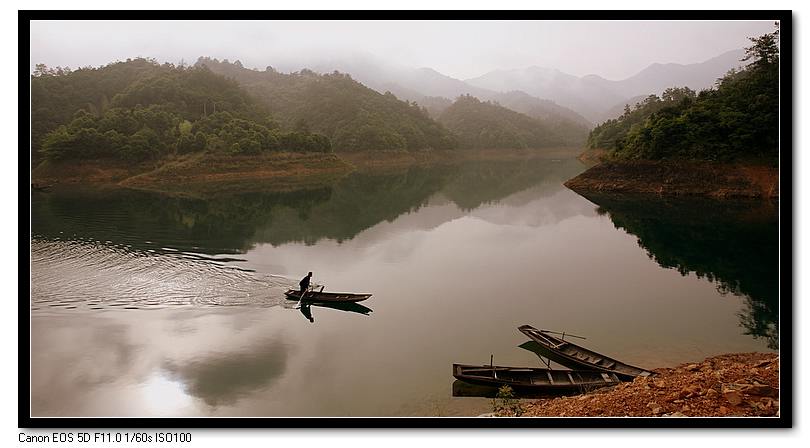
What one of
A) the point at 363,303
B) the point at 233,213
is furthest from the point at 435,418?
the point at 233,213

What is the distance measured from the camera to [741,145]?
27.3 meters

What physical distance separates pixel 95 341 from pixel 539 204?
26321 millimetres

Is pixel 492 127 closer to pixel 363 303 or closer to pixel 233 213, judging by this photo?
pixel 233 213

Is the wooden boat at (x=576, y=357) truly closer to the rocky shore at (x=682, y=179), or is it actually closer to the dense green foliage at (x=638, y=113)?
the rocky shore at (x=682, y=179)

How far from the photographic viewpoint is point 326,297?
1195cm

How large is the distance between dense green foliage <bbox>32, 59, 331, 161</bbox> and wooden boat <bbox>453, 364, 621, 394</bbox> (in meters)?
29.5

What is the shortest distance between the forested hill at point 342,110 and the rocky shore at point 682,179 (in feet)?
122

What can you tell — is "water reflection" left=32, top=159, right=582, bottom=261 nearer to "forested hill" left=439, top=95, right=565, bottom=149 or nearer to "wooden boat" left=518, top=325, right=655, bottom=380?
"wooden boat" left=518, top=325, right=655, bottom=380

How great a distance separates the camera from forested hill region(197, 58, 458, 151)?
69.8m

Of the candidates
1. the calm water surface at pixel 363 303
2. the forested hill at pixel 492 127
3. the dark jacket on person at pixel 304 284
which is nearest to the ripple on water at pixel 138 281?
the calm water surface at pixel 363 303

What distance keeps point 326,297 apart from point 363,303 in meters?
0.88

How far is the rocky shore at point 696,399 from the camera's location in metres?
4.73

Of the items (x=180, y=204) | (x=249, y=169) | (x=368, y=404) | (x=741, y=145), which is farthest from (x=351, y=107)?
(x=368, y=404)

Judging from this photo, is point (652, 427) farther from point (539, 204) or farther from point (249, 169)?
point (249, 169)
